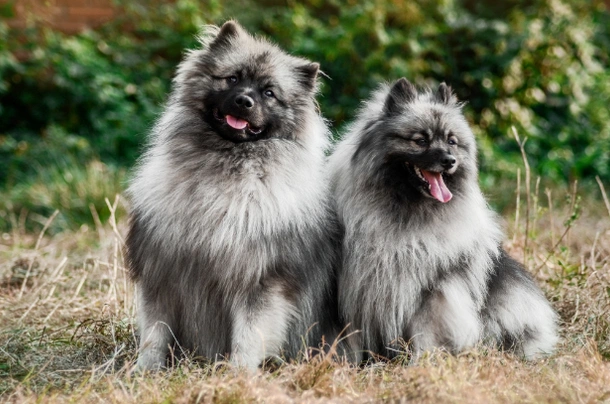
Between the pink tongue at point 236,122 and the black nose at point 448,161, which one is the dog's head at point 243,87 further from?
the black nose at point 448,161

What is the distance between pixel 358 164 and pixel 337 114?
5.34 metres

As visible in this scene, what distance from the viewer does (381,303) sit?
161 inches

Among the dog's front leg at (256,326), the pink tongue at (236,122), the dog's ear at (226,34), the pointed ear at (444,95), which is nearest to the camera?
the dog's front leg at (256,326)

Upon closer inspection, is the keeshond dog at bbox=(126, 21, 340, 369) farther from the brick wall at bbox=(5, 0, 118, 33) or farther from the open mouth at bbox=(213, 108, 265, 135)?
the brick wall at bbox=(5, 0, 118, 33)

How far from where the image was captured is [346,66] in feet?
31.4

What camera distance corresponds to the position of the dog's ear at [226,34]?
4176mm

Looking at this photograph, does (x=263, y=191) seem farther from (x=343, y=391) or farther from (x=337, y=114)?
(x=337, y=114)

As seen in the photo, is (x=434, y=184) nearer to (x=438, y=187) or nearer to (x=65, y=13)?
(x=438, y=187)

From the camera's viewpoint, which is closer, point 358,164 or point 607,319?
point 358,164

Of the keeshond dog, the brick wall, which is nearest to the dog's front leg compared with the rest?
the keeshond dog

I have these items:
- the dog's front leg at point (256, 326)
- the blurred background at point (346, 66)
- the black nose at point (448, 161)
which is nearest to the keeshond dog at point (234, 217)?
the dog's front leg at point (256, 326)

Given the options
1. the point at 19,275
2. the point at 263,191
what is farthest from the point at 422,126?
the point at 19,275

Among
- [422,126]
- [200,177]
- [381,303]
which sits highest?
[422,126]

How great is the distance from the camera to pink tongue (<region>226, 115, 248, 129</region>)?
396 cm
